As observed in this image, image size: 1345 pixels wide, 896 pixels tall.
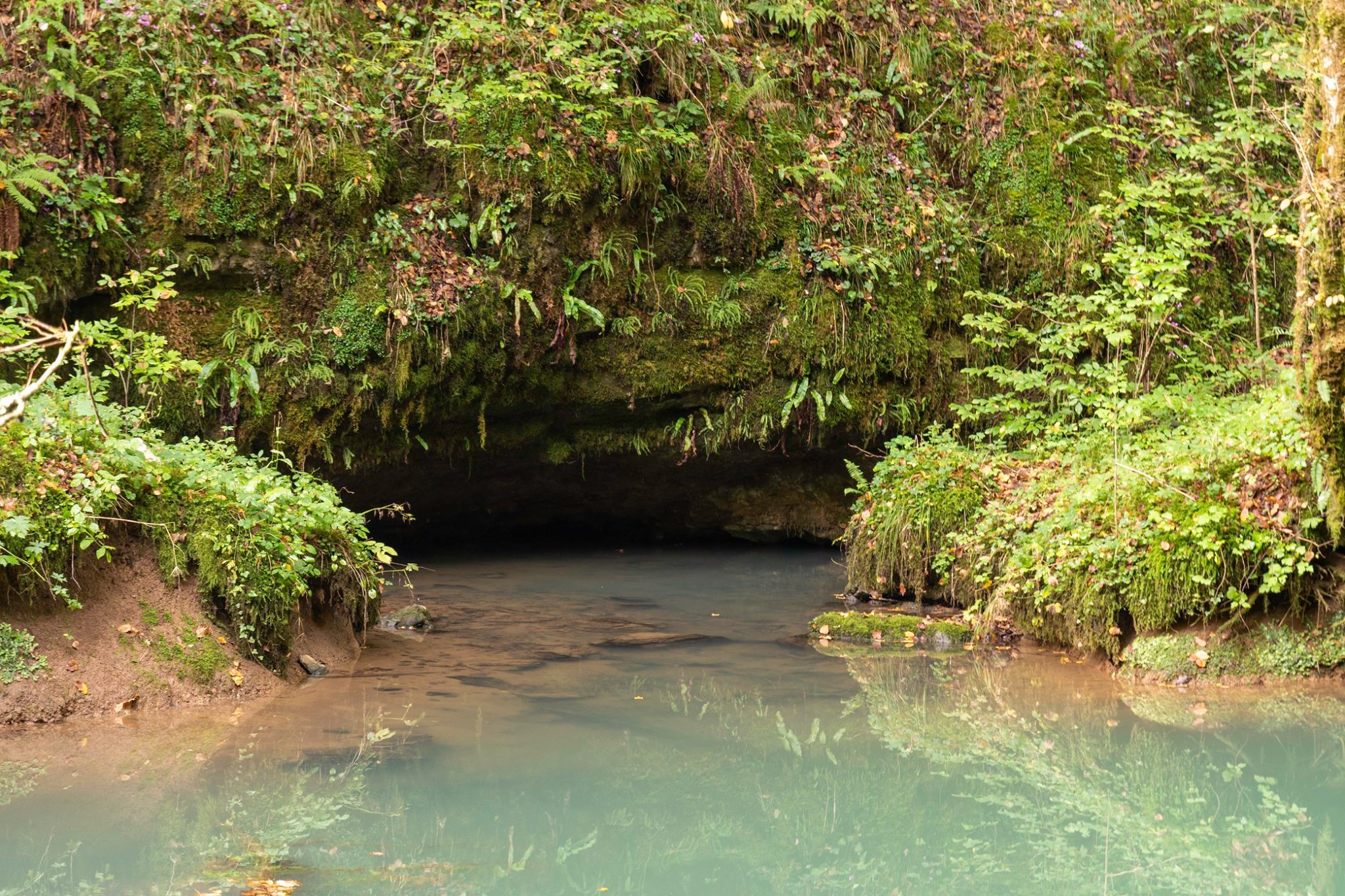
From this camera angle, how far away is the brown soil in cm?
616

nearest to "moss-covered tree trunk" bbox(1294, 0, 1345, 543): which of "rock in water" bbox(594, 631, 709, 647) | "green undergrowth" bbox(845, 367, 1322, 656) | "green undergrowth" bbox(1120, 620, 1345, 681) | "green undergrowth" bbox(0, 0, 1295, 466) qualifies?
"green undergrowth" bbox(845, 367, 1322, 656)

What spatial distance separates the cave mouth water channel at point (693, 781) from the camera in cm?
439

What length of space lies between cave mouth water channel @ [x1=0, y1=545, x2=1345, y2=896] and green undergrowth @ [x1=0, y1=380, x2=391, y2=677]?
2.22ft

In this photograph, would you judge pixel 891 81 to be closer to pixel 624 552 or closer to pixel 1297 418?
pixel 624 552

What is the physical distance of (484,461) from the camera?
38.4 ft

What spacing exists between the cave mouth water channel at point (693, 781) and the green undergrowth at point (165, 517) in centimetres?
68

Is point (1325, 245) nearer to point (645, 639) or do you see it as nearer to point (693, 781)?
point (693, 781)

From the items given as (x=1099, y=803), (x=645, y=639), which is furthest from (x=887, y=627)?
(x=1099, y=803)

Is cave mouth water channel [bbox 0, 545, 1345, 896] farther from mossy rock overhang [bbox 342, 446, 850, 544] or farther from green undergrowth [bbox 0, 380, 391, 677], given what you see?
mossy rock overhang [bbox 342, 446, 850, 544]

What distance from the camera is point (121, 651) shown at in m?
6.51

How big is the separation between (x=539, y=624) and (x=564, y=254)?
3.55 m

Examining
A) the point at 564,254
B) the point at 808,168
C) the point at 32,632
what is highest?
the point at 808,168

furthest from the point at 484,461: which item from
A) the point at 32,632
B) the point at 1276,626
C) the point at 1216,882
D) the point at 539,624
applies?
the point at 1216,882

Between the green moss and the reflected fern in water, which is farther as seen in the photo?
the green moss
